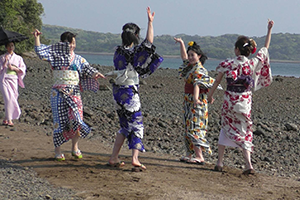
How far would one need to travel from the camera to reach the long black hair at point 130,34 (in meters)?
6.16

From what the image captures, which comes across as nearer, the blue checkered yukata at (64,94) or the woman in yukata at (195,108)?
the blue checkered yukata at (64,94)

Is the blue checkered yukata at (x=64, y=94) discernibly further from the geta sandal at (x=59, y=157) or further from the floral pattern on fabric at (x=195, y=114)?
the floral pattern on fabric at (x=195, y=114)

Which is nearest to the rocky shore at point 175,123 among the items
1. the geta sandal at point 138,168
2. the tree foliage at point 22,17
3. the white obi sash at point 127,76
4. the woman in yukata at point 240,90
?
the woman in yukata at point 240,90

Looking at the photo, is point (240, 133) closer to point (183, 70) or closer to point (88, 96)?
point (183, 70)

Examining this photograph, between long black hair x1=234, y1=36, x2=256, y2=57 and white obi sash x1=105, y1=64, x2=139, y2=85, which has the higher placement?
long black hair x1=234, y1=36, x2=256, y2=57

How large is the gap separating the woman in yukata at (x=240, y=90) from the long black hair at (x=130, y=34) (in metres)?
1.25

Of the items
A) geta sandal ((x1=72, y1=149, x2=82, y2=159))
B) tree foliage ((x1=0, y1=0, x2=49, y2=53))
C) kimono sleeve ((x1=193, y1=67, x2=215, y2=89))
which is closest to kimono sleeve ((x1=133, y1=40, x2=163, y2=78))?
kimono sleeve ((x1=193, y1=67, x2=215, y2=89))

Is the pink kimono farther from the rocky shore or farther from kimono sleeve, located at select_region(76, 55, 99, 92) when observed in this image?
kimono sleeve, located at select_region(76, 55, 99, 92)

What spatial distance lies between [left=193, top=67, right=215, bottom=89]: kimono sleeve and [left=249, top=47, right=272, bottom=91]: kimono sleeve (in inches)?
28.2

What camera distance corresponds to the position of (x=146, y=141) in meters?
9.42

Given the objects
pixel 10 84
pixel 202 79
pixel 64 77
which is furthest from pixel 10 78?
pixel 202 79

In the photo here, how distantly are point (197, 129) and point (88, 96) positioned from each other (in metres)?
9.52

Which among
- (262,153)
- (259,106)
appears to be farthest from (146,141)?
(259,106)

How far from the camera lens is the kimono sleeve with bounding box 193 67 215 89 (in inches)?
266
